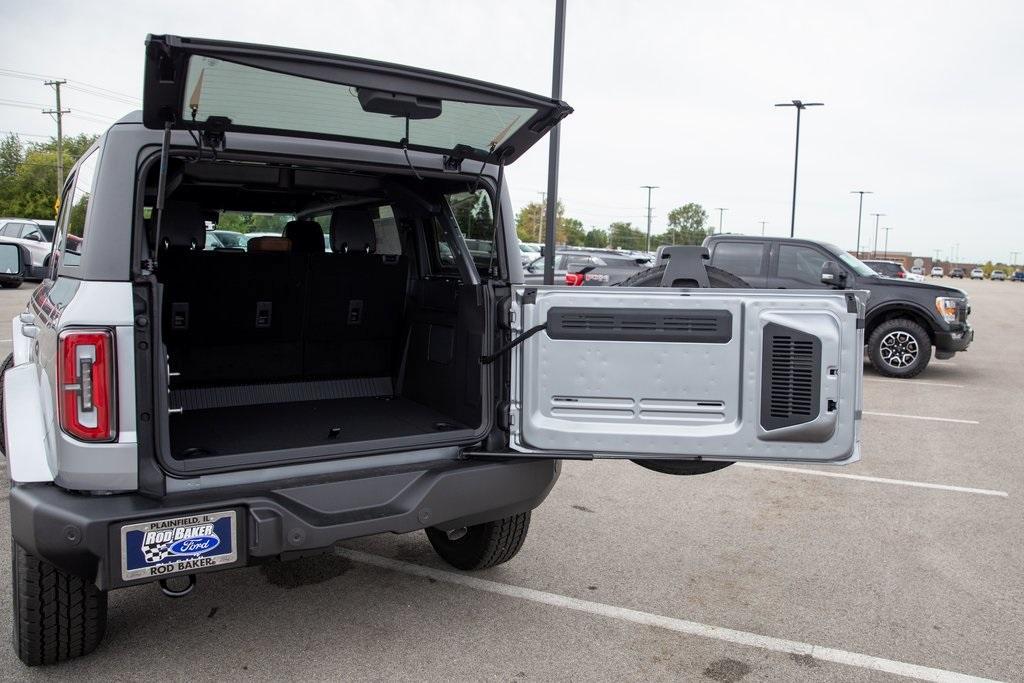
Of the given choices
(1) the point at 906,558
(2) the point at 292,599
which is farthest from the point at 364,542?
(1) the point at 906,558

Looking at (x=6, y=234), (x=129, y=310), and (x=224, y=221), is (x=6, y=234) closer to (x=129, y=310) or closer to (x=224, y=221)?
(x=224, y=221)

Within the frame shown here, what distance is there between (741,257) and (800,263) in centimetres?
76

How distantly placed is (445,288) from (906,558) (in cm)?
283

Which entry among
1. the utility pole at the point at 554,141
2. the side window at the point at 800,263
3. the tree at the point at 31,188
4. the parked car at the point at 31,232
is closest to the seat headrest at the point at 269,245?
the utility pole at the point at 554,141

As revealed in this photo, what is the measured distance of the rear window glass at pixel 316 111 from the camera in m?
2.62

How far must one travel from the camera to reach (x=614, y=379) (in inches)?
127

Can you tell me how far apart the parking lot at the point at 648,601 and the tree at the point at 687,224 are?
10367 centimetres

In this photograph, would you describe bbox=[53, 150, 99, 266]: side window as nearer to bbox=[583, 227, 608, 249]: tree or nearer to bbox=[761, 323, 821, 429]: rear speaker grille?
bbox=[761, 323, 821, 429]: rear speaker grille

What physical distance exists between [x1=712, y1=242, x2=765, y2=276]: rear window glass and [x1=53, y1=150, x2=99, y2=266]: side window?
8.49m

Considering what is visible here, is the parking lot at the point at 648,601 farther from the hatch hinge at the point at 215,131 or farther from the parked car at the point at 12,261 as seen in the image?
the hatch hinge at the point at 215,131

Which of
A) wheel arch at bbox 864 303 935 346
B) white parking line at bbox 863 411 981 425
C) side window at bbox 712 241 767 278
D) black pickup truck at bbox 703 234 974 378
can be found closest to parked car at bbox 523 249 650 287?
side window at bbox 712 241 767 278

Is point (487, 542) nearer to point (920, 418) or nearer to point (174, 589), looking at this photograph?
point (174, 589)

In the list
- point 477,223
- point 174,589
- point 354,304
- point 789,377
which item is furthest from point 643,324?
point 354,304

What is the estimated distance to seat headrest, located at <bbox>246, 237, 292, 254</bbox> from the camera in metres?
4.65
